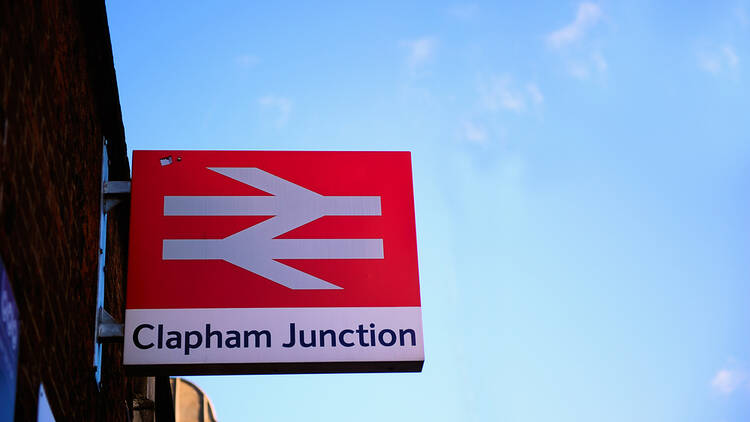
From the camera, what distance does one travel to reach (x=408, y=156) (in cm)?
664

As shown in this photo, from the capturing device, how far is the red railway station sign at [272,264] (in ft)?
18.8

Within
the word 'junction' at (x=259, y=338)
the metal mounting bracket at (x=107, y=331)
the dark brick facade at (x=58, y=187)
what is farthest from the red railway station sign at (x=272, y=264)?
the dark brick facade at (x=58, y=187)

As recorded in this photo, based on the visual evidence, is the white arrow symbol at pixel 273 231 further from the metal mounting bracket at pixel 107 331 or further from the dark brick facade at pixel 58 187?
the dark brick facade at pixel 58 187

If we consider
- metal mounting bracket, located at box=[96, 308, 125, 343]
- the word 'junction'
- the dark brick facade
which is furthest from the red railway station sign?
the dark brick facade

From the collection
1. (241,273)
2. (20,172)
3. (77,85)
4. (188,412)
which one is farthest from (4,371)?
(188,412)

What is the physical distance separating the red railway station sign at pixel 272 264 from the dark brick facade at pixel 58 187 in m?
0.38

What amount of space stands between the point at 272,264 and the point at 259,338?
519mm

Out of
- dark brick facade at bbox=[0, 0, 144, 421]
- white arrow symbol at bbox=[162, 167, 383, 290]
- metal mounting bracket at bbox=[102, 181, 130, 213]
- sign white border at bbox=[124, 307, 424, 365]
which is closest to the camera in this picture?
→ dark brick facade at bbox=[0, 0, 144, 421]

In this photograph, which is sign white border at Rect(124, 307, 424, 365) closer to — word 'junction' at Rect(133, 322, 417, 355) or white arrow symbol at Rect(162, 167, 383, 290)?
word 'junction' at Rect(133, 322, 417, 355)

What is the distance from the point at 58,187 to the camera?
181 inches

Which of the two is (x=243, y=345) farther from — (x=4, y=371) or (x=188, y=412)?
(x=188, y=412)

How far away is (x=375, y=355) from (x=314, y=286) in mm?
580

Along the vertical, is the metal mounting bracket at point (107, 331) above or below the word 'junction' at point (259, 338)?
above

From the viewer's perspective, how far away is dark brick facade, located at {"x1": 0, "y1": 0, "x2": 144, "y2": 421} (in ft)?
11.7
